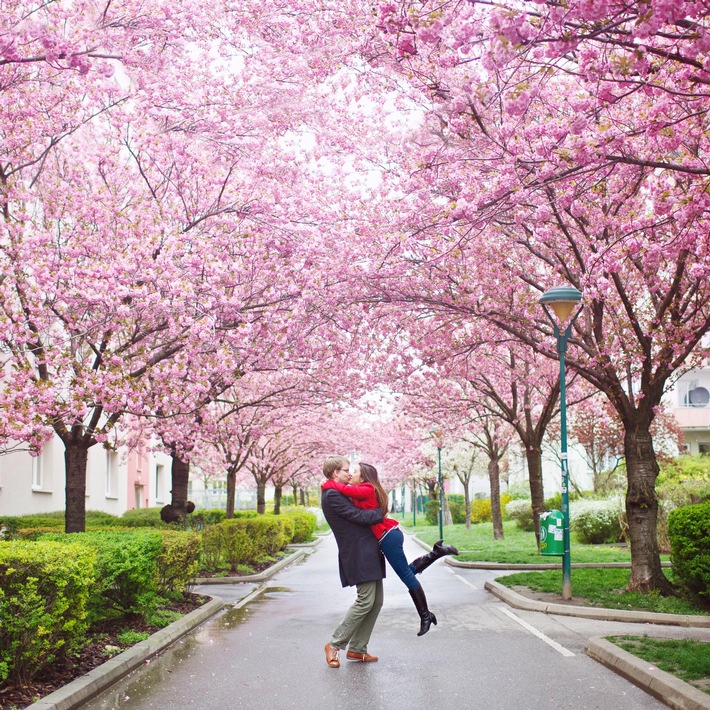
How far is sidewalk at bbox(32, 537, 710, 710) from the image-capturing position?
20.7 feet

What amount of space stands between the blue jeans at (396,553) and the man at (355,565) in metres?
0.10

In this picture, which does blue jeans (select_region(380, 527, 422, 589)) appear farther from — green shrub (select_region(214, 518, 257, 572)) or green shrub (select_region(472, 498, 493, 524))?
green shrub (select_region(472, 498, 493, 524))

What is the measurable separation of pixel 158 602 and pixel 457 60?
760 centimetres

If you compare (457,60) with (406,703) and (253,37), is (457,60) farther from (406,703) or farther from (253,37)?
(253,37)

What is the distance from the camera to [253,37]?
43.9 ft

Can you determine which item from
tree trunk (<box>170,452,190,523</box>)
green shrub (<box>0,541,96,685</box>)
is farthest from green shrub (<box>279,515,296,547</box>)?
green shrub (<box>0,541,96,685</box>)

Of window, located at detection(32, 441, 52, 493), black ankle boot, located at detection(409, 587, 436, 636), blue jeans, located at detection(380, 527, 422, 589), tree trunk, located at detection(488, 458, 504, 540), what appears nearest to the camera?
blue jeans, located at detection(380, 527, 422, 589)

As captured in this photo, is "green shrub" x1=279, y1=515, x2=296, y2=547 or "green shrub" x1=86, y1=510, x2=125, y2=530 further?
"green shrub" x1=279, y1=515, x2=296, y2=547

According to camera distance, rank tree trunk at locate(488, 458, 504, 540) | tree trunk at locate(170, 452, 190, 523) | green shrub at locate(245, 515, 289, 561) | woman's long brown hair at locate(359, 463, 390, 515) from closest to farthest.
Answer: woman's long brown hair at locate(359, 463, 390, 515) → green shrub at locate(245, 515, 289, 561) → tree trunk at locate(170, 452, 190, 523) → tree trunk at locate(488, 458, 504, 540)

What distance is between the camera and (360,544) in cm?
830

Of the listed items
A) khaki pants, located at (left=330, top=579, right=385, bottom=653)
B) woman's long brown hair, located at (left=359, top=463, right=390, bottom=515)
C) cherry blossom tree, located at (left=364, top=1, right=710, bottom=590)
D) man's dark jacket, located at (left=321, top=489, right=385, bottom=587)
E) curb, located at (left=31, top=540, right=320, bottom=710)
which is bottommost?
curb, located at (left=31, top=540, right=320, bottom=710)

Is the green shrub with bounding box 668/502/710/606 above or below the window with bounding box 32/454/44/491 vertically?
below

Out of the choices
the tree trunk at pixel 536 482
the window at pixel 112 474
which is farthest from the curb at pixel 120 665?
the window at pixel 112 474

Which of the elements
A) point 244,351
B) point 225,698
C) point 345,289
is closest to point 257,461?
point 244,351
